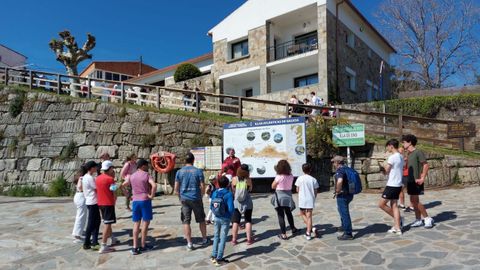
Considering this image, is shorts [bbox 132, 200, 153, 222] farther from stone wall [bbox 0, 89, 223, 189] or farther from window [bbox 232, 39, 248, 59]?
window [bbox 232, 39, 248, 59]

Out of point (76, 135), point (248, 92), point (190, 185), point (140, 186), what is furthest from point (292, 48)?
point (140, 186)

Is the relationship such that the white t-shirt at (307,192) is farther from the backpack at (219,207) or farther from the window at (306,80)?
the window at (306,80)

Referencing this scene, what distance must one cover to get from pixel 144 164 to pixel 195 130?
6998 mm

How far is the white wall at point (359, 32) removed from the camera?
22136mm

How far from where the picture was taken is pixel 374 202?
9344mm

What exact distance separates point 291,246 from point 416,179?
8.50ft

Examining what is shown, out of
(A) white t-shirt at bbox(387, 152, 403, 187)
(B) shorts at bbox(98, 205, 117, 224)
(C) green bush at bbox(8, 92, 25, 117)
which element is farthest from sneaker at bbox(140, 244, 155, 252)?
(C) green bush at bbox(8, 92, 25, 117)

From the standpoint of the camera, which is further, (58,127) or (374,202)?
(58,127)

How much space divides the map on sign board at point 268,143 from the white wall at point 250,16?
12.5 m

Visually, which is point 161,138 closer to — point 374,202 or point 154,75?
point 374,202

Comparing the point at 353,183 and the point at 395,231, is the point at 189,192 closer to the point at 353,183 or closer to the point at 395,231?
the point at 353,183

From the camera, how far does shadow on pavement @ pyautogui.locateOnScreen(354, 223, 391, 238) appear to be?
670cm

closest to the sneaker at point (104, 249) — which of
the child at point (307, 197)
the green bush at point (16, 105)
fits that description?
the child at point (307, 197)

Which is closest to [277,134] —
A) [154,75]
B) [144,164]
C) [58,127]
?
[144,164]
